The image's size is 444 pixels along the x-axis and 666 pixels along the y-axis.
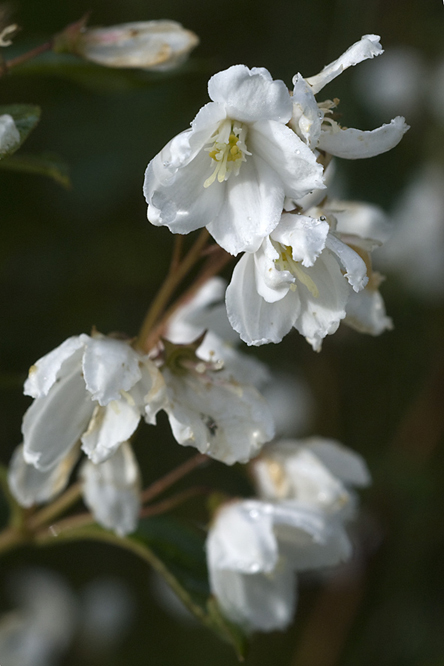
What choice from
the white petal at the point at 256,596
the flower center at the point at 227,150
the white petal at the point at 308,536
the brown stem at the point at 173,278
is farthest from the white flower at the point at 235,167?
the white petal at the point at 256,596

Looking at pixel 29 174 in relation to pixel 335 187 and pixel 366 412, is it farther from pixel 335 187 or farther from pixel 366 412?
pixel 366 412

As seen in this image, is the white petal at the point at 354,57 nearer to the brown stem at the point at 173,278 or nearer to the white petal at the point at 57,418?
the brown stem at the point at 173,278

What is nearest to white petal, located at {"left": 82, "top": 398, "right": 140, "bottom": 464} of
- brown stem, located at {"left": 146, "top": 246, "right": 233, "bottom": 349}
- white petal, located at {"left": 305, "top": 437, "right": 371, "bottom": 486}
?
brown stem, located at {"left": 146, "top": 246, "right": 233, "bottom": 349}

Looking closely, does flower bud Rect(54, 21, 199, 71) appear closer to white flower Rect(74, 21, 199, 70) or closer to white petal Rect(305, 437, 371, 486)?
white flower Rect(74, 21, 199, 70)

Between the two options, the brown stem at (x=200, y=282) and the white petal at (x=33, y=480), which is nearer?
the brown stem at (x=200, y=282)

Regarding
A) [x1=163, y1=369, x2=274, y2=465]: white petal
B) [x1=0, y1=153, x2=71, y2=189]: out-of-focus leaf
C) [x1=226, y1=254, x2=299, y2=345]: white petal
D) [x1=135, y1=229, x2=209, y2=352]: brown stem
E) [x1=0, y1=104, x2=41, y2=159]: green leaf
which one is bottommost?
[x1=163, y1=369, x2=274, y2=465]: white petal

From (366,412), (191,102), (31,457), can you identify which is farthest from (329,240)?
(366,412)

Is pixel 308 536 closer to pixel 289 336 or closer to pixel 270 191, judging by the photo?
pixel 270 191
